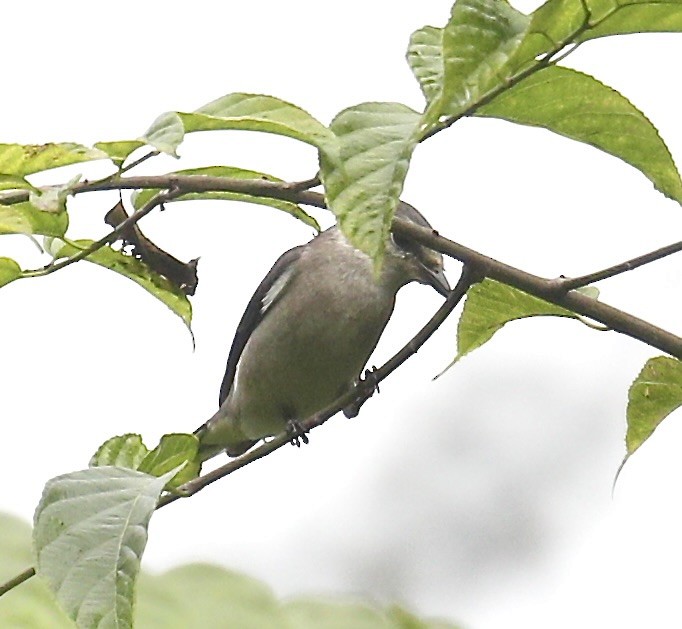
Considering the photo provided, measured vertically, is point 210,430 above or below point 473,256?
above

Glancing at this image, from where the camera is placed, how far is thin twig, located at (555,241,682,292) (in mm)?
997

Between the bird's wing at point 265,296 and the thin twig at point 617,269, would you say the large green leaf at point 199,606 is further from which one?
the thin twig at point 617,269

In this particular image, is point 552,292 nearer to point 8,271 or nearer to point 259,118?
point 259,118

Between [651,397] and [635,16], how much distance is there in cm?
43

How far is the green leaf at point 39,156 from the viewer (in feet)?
3.09

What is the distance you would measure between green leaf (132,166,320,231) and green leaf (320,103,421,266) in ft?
0.51

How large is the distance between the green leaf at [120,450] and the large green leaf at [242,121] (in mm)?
472

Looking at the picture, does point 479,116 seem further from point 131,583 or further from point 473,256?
point 131,583

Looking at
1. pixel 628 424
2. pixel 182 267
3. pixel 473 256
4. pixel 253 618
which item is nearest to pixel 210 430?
pixel 253 618

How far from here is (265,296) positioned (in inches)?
119

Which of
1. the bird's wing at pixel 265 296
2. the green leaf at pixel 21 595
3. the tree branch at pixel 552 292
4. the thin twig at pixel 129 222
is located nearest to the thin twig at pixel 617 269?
the tree branch at pixel 552 292

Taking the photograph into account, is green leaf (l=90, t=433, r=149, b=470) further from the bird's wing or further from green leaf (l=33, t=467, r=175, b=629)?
the bird's wing

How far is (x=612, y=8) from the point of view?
891 millimetres

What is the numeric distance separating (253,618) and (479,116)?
1.84m
